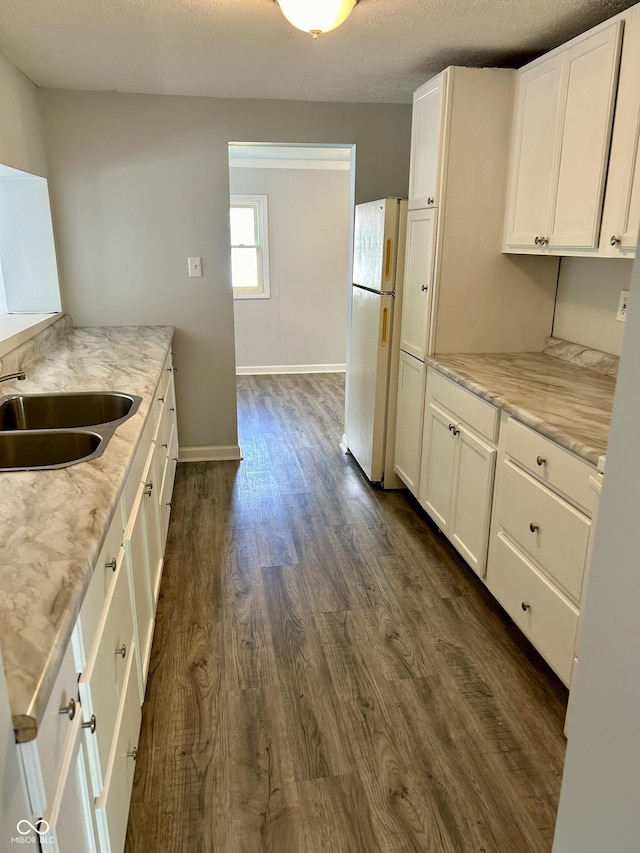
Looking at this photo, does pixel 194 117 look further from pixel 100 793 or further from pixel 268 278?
pixel 100 793

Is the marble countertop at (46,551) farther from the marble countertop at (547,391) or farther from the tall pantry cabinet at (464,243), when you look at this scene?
the tall pantry cabinet at (464,243)

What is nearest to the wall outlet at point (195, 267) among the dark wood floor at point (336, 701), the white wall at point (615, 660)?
the dark wood floor at point (336, 701)

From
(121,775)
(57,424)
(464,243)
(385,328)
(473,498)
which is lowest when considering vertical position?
(121,775)

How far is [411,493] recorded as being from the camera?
360 cm

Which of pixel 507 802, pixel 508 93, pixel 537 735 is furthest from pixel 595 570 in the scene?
pixel 508 93

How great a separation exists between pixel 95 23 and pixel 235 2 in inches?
24.8

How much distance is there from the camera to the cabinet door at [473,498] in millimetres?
2453

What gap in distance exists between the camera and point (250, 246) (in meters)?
6.54

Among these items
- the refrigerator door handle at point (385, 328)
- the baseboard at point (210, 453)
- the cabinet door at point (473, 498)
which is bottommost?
the baseboard at point (210, 453)

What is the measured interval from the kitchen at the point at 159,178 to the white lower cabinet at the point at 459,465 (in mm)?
1648

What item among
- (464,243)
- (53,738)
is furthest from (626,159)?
(53,738)

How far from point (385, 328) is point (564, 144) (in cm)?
133

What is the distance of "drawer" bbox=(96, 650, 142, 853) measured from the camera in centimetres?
123

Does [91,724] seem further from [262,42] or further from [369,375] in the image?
[369,375]
